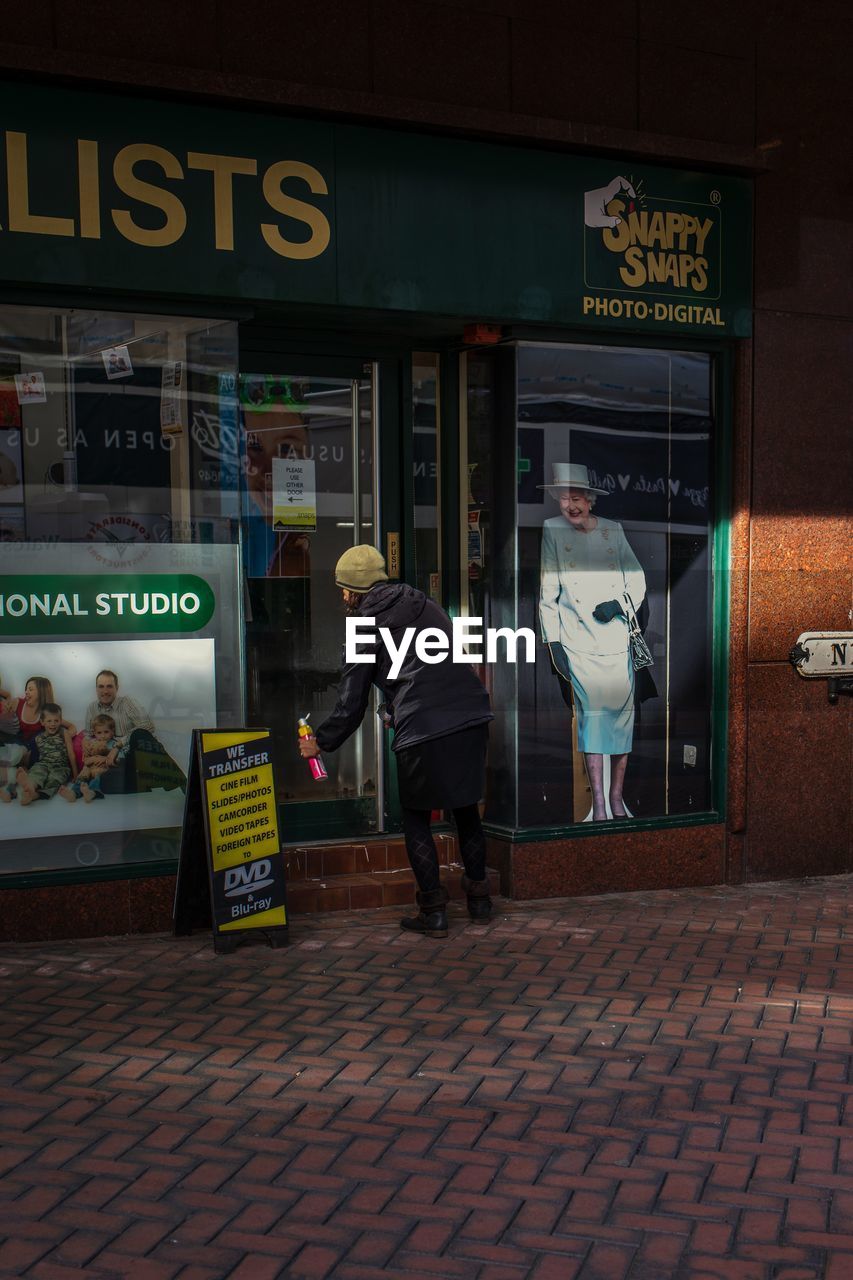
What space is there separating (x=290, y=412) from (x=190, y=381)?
2.65 ft

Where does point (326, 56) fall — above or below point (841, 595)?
above

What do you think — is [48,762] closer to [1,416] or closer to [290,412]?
[1,416]

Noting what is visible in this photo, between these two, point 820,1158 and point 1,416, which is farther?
point 1,416

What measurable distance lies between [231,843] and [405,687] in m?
1.07

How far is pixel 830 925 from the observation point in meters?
7.07

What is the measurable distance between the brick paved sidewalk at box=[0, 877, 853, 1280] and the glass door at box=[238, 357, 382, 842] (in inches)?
41.2

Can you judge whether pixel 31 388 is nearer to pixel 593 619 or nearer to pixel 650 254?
pixel 593 619

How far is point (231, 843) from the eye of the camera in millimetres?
6379

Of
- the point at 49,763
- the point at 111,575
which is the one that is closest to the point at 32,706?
the point at 49,763

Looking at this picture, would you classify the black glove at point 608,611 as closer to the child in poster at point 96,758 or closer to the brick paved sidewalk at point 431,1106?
the brick paved sidewalk at point 431,1106

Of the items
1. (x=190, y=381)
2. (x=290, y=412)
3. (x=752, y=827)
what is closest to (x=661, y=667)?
(x=752, y=827)

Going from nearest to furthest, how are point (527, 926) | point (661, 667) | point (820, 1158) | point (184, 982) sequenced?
point (820, 1158)
point (184, 982)
point (527, 926)
point (661, 667)

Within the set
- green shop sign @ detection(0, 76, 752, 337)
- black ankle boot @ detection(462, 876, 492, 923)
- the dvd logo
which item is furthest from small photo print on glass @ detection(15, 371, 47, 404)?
black ankle boot @ detection(462, 876, 492, 923)

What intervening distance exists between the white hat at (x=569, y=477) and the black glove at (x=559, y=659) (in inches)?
33.6
